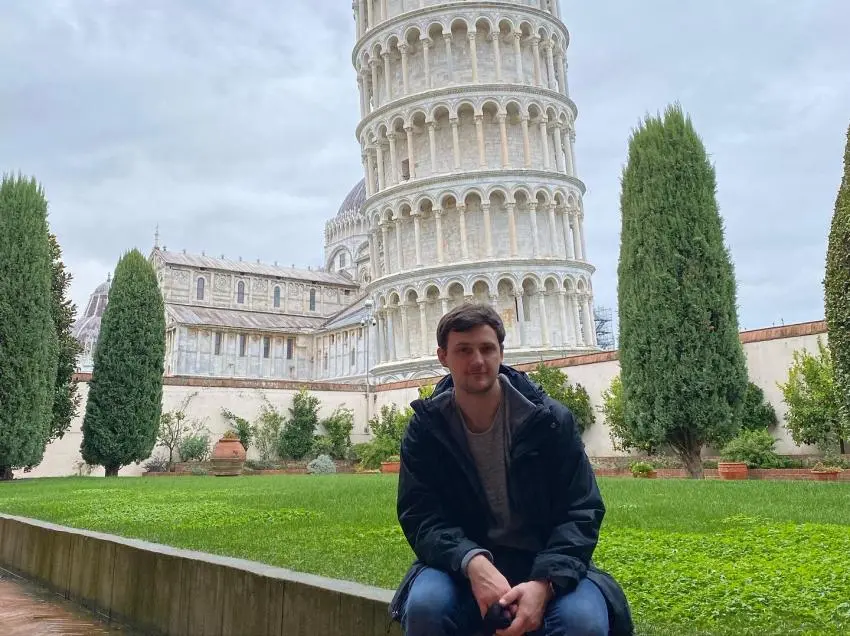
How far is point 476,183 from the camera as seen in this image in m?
36.1

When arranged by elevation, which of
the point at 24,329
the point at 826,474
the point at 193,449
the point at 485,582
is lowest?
the point at 826,474

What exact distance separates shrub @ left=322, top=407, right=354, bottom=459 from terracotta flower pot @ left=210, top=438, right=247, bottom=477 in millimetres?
6599

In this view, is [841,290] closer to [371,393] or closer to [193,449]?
[193,449]

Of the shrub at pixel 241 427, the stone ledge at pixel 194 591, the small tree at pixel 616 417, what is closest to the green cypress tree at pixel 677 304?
the small tree at pixel 616 417

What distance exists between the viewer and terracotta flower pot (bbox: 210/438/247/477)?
869 inches

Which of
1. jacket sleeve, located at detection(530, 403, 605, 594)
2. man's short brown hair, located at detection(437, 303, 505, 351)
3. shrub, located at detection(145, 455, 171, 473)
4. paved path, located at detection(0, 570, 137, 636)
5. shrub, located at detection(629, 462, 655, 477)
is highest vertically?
man's short brown hair, located at detection(437, 303, 505, 351)

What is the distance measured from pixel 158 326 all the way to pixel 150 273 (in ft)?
6.44

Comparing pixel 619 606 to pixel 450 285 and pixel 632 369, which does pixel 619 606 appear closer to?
pixel 632 369

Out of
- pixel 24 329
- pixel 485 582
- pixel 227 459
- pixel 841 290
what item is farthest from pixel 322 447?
pixel 485 582

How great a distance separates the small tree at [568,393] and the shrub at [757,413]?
5549 mm

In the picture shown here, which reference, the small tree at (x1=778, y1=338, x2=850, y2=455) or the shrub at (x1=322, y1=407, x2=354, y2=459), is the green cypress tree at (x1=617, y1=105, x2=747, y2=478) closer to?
the small tree at (x1=778, y1=338, x2=850, y2=455)

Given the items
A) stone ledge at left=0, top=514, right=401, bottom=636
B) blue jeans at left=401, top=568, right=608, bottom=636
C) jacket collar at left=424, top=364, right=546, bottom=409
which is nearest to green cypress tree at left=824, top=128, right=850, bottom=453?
jacket collar at left=424, top=364, right=546, bottom=409

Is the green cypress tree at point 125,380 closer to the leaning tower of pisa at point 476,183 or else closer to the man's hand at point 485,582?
the leaning tower of pisa at point 476,183

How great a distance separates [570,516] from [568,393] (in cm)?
2117
